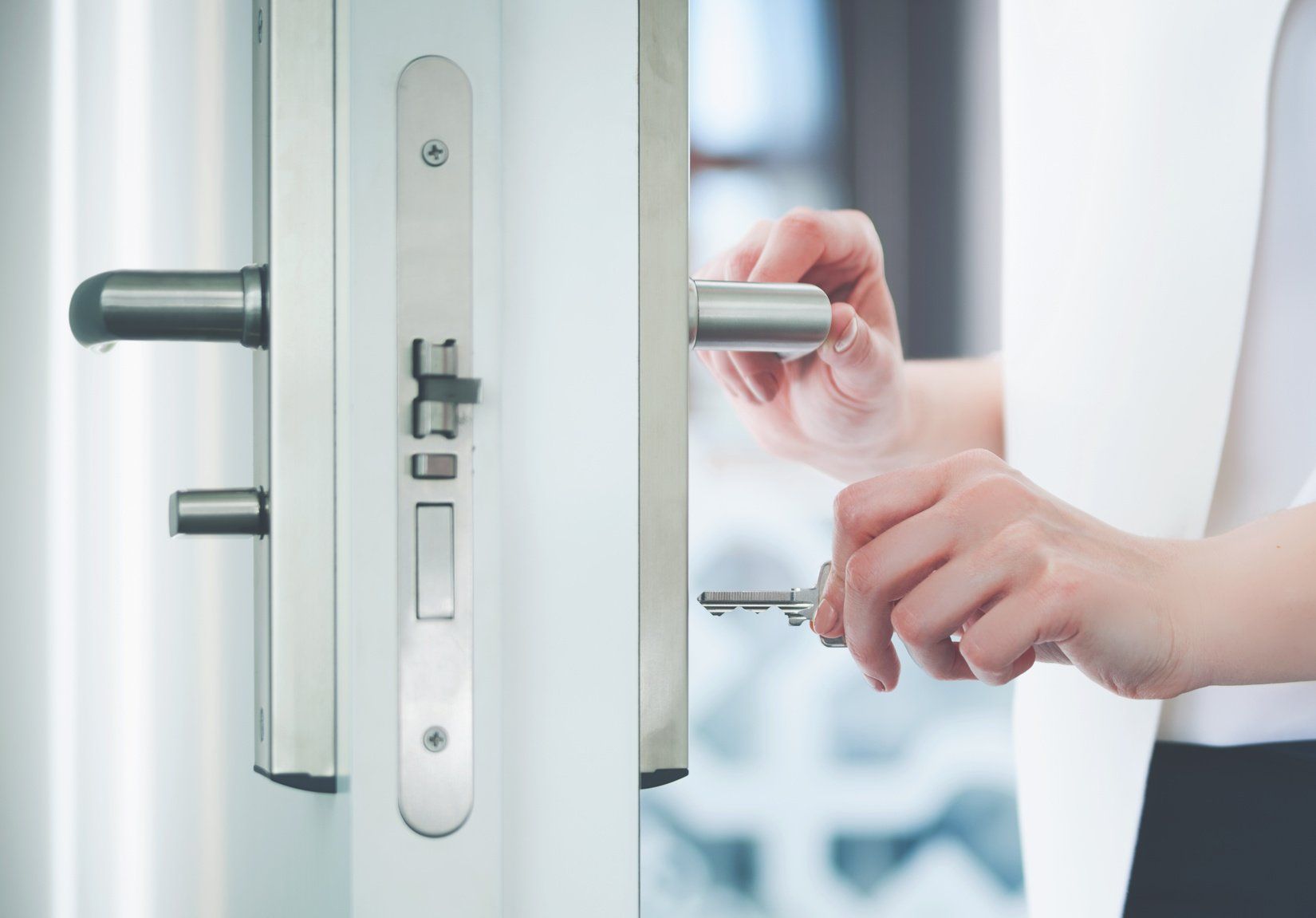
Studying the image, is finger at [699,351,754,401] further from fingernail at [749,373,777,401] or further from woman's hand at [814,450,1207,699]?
woman's hand at [814,450,1207,699]

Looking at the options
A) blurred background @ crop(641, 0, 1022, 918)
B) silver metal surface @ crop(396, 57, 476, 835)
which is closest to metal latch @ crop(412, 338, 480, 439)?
silver metal surface @ crop(396, 57, 476, 835)

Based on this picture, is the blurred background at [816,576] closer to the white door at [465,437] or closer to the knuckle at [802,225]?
the knuckle at [802,225]

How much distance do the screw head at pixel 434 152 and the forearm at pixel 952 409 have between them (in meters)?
0.46

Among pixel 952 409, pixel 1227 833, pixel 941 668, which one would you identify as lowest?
pixel 1227 833

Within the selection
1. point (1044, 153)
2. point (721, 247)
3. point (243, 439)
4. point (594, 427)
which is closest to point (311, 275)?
point (594, 427)

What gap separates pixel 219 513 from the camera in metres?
0.28

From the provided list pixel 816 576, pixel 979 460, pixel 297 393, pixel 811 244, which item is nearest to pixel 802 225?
pixel 811 244

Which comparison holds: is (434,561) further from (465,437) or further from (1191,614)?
(1191,614)

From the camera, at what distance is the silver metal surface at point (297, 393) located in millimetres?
253

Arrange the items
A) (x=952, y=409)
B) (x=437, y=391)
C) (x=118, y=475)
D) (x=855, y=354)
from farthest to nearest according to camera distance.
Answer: (x=952, y=409)
(x=118, y=475)
(x=855, y=354)
(x=437, y=391)

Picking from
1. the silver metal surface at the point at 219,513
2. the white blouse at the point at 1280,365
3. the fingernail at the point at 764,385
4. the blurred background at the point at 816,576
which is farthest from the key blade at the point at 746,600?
the blurred background at the point at 816,576

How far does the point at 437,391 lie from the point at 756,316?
3.7 inches

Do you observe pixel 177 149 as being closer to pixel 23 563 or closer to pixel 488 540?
pixel 23 563

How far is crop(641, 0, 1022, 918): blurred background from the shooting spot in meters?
1.06
